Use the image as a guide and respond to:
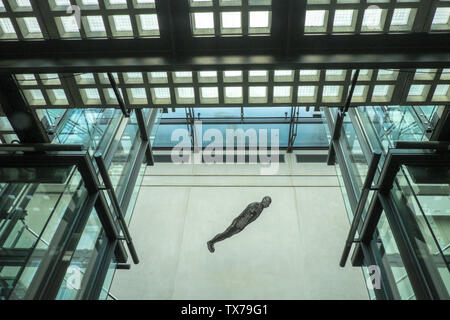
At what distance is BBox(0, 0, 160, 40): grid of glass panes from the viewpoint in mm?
5125

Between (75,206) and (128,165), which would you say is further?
(128,165)

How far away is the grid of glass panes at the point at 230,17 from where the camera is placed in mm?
5043

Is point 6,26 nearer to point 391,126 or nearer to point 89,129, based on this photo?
point 89,129

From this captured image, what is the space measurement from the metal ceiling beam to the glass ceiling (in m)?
0.10

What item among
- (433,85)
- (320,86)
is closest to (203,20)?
(320,86)

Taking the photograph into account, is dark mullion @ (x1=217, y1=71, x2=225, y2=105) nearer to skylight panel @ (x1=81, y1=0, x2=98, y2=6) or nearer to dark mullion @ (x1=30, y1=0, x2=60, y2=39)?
skylight panel @ (x1=81, y1=0, x2=98, y2=6)

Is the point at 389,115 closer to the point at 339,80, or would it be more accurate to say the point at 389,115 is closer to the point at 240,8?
the point at 339,80

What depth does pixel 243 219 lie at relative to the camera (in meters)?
14.1

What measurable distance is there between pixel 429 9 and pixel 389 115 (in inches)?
101

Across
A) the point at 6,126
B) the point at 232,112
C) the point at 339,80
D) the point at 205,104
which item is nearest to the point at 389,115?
the point at 339,80

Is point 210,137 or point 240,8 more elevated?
point 210,137

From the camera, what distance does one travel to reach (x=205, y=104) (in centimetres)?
650

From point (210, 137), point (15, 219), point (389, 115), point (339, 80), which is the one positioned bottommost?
point (15, 219)

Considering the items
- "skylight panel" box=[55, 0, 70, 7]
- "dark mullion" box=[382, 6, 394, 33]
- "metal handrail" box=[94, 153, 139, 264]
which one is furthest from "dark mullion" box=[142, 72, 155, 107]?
"dark mullion" box=[382, 6, 394, 33]
